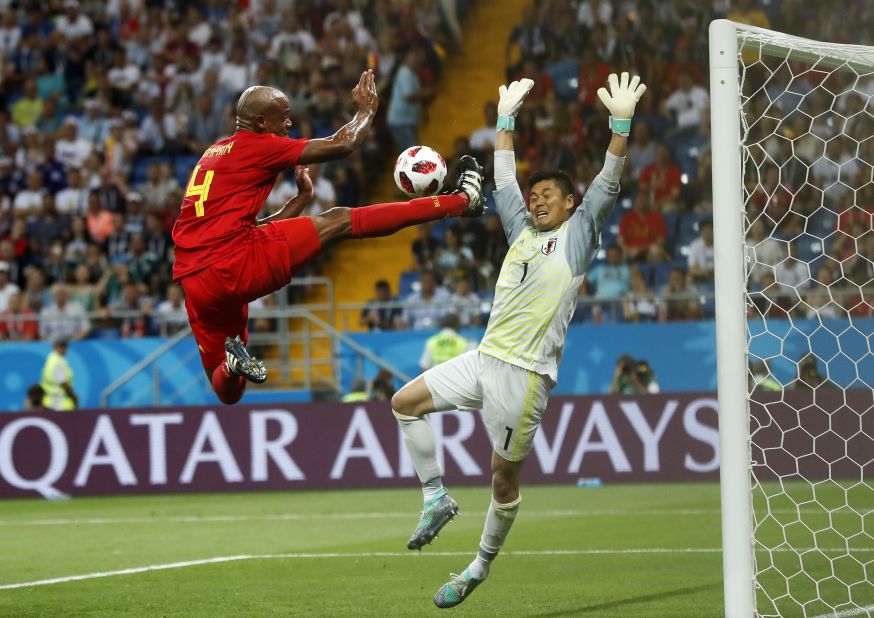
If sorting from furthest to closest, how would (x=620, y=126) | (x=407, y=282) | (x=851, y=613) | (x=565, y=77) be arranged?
1. (x=565, y=77)
2. (x=407, y=282)
3. (x=851, y=613)
4. (x=620, y=126)

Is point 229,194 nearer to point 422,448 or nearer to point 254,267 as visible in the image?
point 254,267

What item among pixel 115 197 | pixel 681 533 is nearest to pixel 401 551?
pixel 681 533

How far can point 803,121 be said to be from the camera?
16422mm

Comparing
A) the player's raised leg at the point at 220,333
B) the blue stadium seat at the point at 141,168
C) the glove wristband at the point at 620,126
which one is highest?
the blue stadium seat at the point at 141,168

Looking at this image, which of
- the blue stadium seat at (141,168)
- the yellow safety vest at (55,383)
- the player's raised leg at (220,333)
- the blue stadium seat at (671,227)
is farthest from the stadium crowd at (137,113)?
the player's raised leg at (220,333)

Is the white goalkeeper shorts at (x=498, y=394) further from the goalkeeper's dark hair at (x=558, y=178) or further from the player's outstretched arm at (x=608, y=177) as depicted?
the goalkeeper's dark hair at (x=558, y=178)

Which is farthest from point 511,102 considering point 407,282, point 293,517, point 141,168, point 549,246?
point 141,168

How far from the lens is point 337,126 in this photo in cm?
1947

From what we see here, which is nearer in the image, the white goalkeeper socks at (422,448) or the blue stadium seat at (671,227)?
the white goalkeeper socks at (422,448)

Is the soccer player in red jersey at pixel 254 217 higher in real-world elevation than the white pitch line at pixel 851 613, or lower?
higher

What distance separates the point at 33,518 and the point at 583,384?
20.3 feet

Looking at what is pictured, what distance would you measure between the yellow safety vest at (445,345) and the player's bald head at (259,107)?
25.8 ft

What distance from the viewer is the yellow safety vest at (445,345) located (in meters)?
15.3

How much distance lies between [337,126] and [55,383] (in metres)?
5.61
